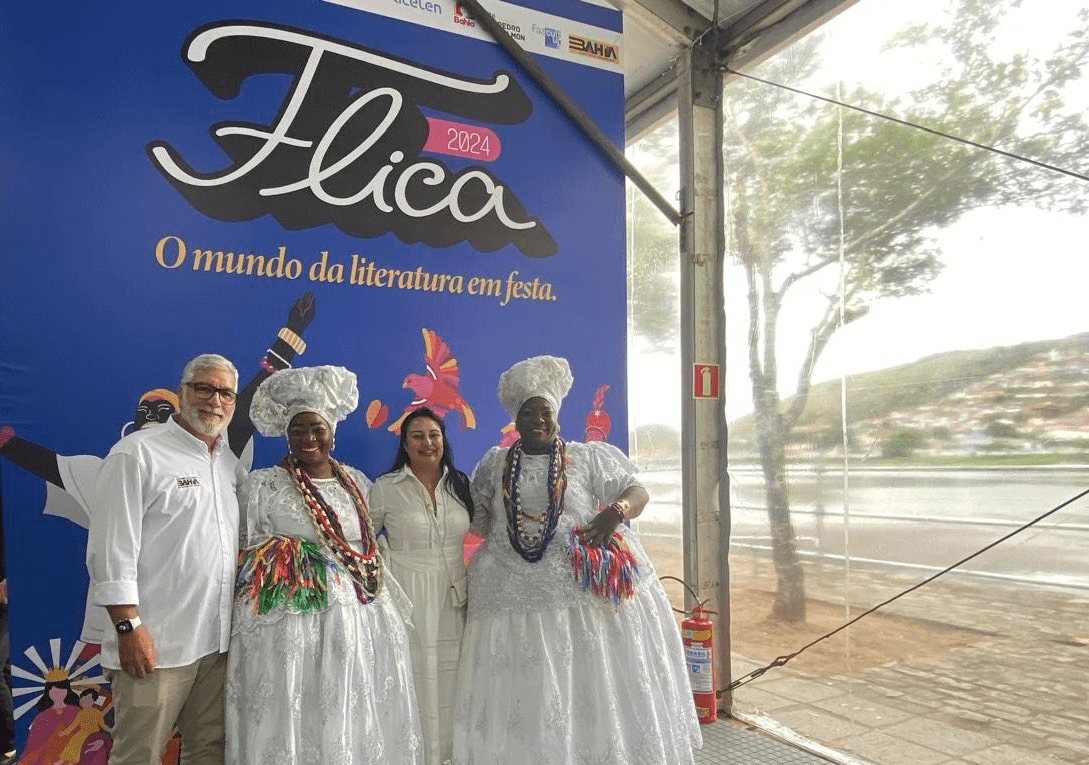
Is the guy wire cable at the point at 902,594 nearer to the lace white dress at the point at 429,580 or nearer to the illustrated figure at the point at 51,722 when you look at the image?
the lace white dress at the point at 429,580

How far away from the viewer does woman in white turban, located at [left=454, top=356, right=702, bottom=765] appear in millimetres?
2723

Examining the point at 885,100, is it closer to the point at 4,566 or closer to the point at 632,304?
the point at 632,304

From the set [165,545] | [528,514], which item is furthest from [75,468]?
[528,514]

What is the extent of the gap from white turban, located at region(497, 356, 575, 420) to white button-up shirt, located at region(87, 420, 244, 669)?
1084 millimetres

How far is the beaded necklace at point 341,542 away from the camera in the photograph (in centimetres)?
258

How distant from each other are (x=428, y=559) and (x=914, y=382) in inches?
86.6

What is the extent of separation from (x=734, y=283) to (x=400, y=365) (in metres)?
1.93

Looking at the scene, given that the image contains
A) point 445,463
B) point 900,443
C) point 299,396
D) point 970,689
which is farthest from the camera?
point 900,443

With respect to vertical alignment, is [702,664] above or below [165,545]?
below

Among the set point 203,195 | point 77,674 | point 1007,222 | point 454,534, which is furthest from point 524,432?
point 1007,222

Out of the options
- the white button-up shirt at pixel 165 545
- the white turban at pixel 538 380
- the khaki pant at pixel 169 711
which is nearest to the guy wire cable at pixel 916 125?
the white turban at pixel 538 380

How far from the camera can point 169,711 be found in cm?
241

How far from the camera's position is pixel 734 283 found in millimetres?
4402

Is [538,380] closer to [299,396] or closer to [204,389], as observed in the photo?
[299,396]
